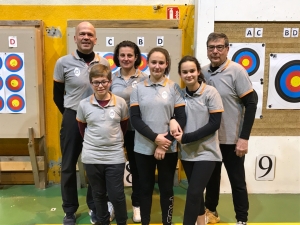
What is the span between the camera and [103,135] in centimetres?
164

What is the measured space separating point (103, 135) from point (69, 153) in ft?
1.18

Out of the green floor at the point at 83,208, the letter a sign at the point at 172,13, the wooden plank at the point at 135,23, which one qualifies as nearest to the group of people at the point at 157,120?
the green floor at the point at 83,208

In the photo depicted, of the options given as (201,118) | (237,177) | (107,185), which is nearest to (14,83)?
(107,185)

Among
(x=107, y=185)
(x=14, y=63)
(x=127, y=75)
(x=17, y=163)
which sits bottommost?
(x=17, y=163)

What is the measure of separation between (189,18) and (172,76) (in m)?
0.53

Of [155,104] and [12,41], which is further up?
[12,41]

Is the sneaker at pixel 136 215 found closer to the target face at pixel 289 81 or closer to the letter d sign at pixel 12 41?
the target face at pixel 289 81

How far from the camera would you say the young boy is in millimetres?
1640

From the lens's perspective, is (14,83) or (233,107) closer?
(233,107)

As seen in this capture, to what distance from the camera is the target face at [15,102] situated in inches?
96.0

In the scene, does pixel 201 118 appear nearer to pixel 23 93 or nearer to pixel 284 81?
pixel 284 81

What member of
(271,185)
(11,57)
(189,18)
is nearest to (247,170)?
(271,185)

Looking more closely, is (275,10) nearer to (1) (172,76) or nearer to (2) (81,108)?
(1) (172,76)

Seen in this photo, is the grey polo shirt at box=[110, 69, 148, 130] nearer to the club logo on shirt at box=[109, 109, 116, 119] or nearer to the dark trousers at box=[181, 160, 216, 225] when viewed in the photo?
the club logo on shirt at box=[109, 109, 116, 119]
